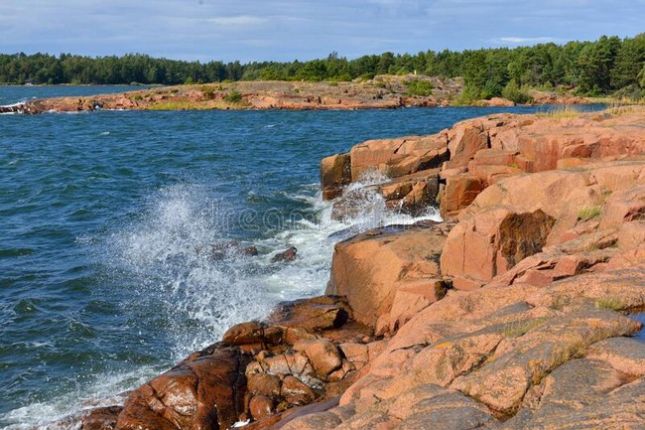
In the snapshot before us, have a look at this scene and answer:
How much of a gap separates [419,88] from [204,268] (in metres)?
81.9

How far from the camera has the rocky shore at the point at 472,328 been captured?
671cm

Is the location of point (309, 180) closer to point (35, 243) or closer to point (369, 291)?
point (35, 243)

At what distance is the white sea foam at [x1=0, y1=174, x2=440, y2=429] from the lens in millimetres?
14117

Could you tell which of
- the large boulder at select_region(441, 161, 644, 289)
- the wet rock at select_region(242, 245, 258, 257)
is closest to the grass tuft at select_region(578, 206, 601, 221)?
the large boulder at select_region(441, 161, 644, 289)

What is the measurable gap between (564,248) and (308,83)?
92001 mm

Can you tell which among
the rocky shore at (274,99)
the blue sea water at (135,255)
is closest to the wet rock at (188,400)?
the blue sea water at (135,255)

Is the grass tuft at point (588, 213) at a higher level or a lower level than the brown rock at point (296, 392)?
higher

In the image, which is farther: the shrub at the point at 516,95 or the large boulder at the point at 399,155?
the shrub at the point at 516,95

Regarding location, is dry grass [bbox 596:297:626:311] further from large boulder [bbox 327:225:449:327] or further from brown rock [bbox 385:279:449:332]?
large boulder [bbox 327:225:449:327]

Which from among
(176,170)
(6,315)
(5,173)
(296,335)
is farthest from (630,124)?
(5,173)

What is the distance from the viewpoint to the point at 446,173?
2170cm

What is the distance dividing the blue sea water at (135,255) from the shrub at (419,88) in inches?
2058

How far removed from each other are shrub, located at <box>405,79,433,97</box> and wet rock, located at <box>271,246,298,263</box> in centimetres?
7887

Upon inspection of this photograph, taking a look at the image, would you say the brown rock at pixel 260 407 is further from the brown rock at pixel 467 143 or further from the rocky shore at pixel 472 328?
the brown rock at pixel 467 143
